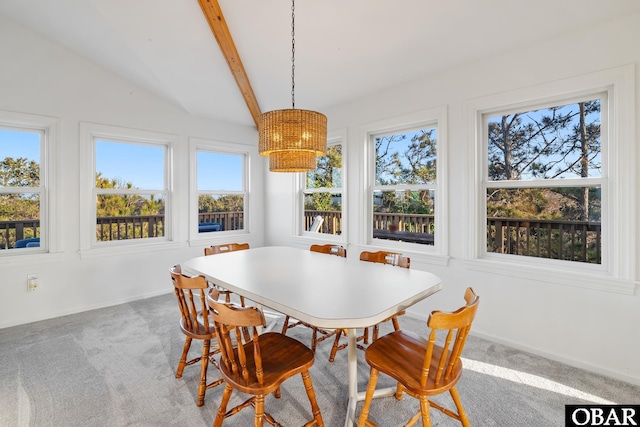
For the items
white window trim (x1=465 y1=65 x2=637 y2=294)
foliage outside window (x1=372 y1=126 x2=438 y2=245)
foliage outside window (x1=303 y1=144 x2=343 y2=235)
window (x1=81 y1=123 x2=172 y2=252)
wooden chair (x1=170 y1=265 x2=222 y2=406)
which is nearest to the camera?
wooden chair (x1=170 y1=265 x2=222 y2=406)

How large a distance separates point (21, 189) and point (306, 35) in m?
3.34

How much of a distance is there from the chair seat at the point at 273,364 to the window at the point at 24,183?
3.07m

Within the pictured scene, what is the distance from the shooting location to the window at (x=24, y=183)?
10.1ft

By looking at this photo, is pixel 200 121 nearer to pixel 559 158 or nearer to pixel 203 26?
pixel 203 26

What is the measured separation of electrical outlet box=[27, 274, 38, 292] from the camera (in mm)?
3117

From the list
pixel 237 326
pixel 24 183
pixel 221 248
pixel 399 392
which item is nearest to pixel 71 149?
pixel 24 183

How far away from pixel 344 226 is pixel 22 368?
10.6 ft

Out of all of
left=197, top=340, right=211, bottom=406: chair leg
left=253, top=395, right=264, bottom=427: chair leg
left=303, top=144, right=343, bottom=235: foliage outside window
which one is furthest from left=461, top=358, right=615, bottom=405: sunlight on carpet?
left=303, top=144, right=343, bottom=235: foliage outside window

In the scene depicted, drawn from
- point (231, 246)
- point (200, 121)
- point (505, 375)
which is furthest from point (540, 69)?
point (200, 121)

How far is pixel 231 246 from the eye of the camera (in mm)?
3193

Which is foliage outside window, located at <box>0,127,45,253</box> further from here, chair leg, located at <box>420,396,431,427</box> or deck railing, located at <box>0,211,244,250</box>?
chair leg, located at <box>420,396,431,427</box>

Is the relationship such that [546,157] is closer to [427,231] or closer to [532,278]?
[532,278]

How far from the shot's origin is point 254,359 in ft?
5.02

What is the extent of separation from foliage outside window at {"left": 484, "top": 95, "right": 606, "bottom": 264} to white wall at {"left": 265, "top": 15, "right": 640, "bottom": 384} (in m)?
0.25
